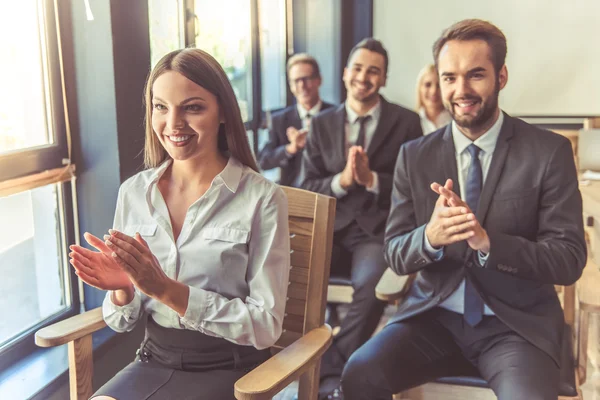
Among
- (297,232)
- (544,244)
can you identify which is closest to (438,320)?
(544,244)

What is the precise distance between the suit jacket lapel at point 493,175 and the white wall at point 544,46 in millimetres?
3517

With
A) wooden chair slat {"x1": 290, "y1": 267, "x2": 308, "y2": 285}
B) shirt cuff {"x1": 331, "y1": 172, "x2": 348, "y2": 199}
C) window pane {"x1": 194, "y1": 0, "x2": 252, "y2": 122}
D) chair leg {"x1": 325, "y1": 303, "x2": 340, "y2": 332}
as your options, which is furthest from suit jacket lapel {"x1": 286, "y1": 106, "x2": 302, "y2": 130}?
wooden chair slat {"x1": 290, "y1": 267, "x2": 308, "y2": 285}

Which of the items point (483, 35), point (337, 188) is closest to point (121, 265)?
point (483, 35)

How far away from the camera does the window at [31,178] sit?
1.86m

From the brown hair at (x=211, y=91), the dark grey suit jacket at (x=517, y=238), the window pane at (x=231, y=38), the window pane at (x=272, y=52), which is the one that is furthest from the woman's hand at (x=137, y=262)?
the window pane at (x=272, y=52)

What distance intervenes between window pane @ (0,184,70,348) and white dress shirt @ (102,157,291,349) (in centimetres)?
50

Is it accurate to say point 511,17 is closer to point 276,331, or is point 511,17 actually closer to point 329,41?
point 329,41

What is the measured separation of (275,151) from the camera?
11.4 feet

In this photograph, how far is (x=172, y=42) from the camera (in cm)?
291

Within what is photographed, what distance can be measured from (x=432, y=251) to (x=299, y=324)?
40 centimetres

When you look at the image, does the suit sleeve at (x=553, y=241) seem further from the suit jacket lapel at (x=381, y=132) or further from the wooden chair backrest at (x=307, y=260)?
the suit jacket lapel at (x=381, y=132)

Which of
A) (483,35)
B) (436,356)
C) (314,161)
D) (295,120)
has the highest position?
(483,35)

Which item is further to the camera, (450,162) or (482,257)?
(450,162)

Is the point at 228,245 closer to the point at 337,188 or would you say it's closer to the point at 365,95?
the point at 337,188
